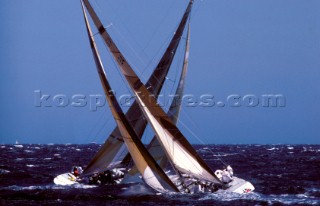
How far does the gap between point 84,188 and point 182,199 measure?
7320 millimetres

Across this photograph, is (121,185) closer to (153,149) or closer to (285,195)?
(153,149)

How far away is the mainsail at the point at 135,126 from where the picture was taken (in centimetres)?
3294

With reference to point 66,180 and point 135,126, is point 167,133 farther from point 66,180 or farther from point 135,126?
point 66,180

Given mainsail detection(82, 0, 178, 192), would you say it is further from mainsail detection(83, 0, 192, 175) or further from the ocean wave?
mainsail detection(83, 0, 192, 175)

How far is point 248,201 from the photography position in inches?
1097

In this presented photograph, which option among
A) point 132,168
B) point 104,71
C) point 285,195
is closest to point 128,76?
point 104,71

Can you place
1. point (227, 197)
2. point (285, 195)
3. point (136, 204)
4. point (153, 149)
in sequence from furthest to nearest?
1. point (153, 149)
2. point (285, 195)
3. point (227, 197)
4. point (136, 204)

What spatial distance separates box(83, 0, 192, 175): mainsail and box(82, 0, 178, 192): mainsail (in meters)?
3.54

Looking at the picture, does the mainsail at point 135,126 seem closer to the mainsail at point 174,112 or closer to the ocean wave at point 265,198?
the mainsail at point 174,112

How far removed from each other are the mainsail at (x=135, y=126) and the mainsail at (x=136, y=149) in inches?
139

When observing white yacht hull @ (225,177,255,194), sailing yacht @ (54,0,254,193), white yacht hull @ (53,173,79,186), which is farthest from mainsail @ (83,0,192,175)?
white yacht hull @ (225,177,255,194)

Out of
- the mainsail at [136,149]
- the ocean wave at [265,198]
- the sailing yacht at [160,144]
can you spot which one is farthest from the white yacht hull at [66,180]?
the ocean wave at [265,198]

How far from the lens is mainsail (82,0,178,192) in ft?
88.6

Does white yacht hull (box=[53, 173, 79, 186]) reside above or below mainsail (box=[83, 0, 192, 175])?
below
